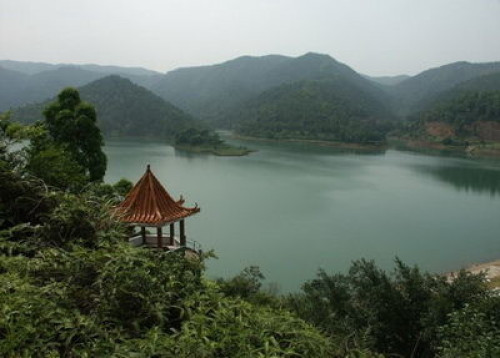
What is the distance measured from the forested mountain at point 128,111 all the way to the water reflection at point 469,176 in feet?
136

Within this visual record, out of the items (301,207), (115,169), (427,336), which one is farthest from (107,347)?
(115,169)

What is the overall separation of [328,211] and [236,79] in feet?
462

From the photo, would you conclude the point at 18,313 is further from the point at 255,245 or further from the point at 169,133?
the point at 169,133

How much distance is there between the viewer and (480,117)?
6300cm

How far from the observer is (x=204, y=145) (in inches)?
2229

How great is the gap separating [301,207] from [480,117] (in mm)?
50503

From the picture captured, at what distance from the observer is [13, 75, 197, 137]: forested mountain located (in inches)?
2849

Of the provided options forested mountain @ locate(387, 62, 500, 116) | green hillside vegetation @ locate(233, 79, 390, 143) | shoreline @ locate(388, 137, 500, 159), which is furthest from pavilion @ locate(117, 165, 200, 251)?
forested mountain @ locate(387, 62, 500, 116)

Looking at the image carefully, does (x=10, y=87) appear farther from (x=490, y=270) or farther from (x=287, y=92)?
(x=490, y=270)

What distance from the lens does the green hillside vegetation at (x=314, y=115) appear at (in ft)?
237

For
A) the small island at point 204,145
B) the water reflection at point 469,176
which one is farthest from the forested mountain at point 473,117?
the small island at point 204,145

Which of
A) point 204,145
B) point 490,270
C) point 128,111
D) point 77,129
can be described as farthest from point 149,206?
point 128,111

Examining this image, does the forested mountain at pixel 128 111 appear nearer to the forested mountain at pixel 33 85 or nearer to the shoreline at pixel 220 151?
the shoreline at pixel 220 151

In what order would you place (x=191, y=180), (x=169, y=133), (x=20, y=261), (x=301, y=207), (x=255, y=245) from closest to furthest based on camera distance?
(x=20, y=261) → (x=255, y=245) → (x=301, y=207) → (x=191, y=180) → (x=169, y=133)
